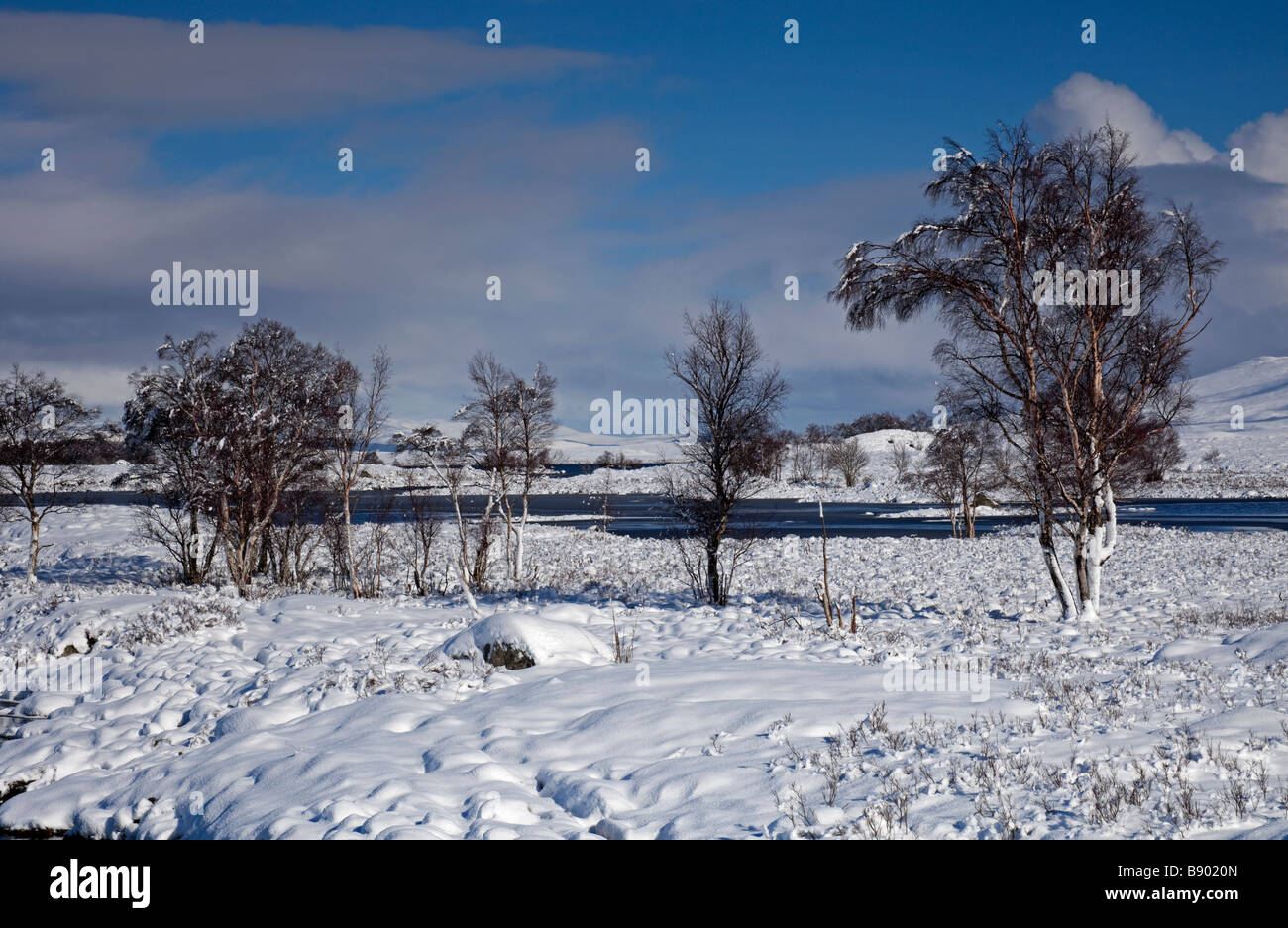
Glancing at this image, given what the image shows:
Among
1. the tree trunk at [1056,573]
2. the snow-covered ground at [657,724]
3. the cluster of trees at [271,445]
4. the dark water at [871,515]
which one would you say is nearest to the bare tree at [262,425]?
the cluster of trees at [271,445]

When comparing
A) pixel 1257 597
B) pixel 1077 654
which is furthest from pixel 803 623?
pixel 1257 597

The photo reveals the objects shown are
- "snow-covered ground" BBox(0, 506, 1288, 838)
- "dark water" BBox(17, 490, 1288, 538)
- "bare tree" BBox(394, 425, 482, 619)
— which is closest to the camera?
"snow-covered ground" BBox(0, 506, 1288, 838)

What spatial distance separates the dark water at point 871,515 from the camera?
144ft

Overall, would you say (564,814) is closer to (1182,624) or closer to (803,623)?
(803,623)

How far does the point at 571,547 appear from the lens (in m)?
36.9

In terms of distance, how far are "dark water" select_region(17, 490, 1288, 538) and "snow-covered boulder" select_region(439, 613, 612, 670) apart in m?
23.1

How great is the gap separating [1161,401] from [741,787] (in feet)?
49.7

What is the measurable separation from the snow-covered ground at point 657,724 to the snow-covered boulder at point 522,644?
0.18 feet

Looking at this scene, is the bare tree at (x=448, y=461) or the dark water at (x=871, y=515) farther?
the dark water at (x=871, y=515)

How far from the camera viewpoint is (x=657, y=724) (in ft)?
28.0

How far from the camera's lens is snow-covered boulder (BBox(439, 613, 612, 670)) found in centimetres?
1216

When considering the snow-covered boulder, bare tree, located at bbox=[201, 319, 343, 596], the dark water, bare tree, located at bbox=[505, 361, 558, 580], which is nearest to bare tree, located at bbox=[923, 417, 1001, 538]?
the dark water

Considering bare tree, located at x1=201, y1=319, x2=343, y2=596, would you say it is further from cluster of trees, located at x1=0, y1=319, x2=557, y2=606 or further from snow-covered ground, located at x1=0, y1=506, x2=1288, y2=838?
snow-covered ground, located at x1=0, y1=506, x2=1288, y2=838

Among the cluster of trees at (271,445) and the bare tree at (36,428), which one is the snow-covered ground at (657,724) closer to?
the cluster of trees at (271,445)
